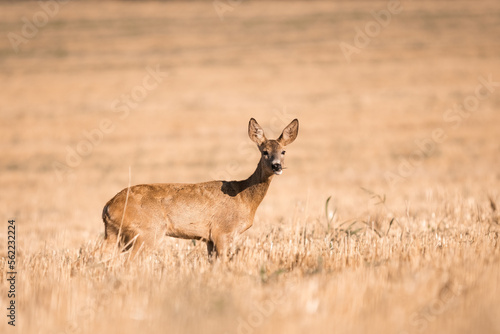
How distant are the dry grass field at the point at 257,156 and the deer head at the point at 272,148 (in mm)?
945

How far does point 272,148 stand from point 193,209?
121 centimetres

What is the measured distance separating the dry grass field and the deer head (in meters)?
0.94

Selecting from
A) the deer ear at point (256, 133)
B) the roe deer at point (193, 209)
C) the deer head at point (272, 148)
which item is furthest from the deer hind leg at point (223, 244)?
the deer ear at point (256, 133)

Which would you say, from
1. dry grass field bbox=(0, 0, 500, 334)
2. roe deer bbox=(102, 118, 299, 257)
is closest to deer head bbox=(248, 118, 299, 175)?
roe deer bbox=(102, 118, 299, 257)

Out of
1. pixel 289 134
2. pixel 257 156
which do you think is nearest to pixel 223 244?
pixel 289 134

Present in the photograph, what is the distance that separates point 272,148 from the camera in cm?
798

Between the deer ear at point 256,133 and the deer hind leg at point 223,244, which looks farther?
the deer ear at point 256,133

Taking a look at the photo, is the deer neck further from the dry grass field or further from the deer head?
the dry grass field

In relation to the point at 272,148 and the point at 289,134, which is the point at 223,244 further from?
the point at 289,134

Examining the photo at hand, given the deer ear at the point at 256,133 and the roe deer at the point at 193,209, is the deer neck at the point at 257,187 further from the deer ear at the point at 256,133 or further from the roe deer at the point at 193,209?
the deer ear at the point at 256,133

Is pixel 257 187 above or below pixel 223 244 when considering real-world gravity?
above

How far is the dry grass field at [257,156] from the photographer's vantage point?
5.33 m

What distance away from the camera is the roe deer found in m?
7.38

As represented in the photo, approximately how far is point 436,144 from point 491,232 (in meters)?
15.2
